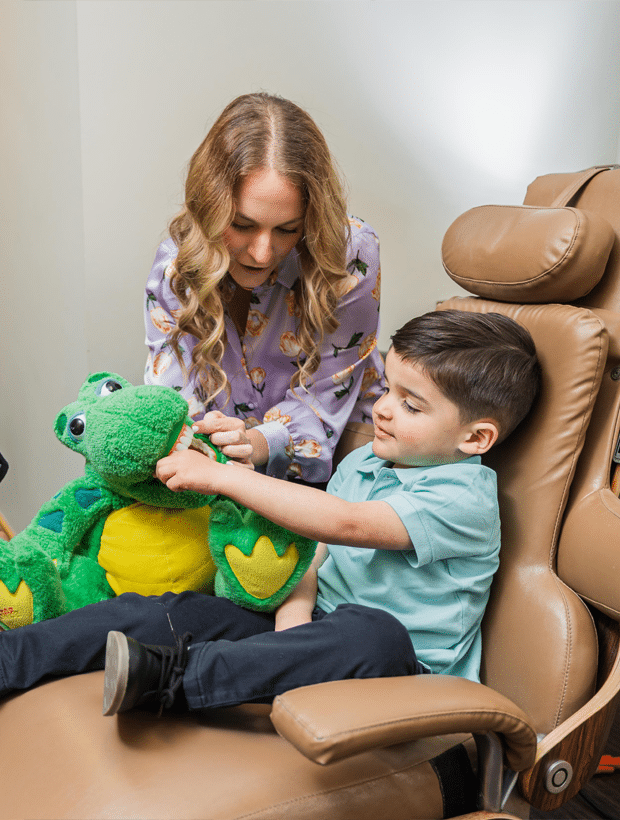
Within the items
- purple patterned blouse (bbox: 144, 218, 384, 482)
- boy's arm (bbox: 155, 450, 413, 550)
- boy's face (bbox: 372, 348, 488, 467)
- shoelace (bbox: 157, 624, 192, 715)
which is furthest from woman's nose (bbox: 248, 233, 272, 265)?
shoelace (bbox: 157, 624, 192, 715)

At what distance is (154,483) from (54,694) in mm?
288

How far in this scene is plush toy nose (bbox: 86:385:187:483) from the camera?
0.81 meters

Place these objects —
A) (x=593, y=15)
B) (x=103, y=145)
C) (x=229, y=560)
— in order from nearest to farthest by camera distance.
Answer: (x=229, y=560)
(x=103, y=145)
(x=593, y=15)

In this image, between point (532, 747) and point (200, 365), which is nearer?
point (532, 747)

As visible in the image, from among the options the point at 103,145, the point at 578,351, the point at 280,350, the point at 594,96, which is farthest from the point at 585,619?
the point at 594,96

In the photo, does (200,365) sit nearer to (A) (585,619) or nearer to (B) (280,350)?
(B) (280,350)

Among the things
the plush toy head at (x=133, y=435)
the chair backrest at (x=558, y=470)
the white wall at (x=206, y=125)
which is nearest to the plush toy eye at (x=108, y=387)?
the plush toy head at (x=133, y=435)

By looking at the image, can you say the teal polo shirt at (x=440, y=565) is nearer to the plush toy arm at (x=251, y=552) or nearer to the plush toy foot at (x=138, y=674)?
the plush toy arm at (x=251, y=552)

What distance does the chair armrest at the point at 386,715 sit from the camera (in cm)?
60

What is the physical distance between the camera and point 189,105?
69.4 inches

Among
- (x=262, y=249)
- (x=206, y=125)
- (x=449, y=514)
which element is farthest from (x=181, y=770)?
(x=206, y=125)

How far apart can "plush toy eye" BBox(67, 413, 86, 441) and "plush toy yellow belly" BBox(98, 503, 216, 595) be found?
0.41ft

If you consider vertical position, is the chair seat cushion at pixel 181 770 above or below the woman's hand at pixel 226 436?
below

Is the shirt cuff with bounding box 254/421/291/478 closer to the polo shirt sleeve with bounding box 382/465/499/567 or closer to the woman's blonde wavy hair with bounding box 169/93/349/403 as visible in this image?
the woman's blonde wavy hair with bounding box 169/93/349/403
